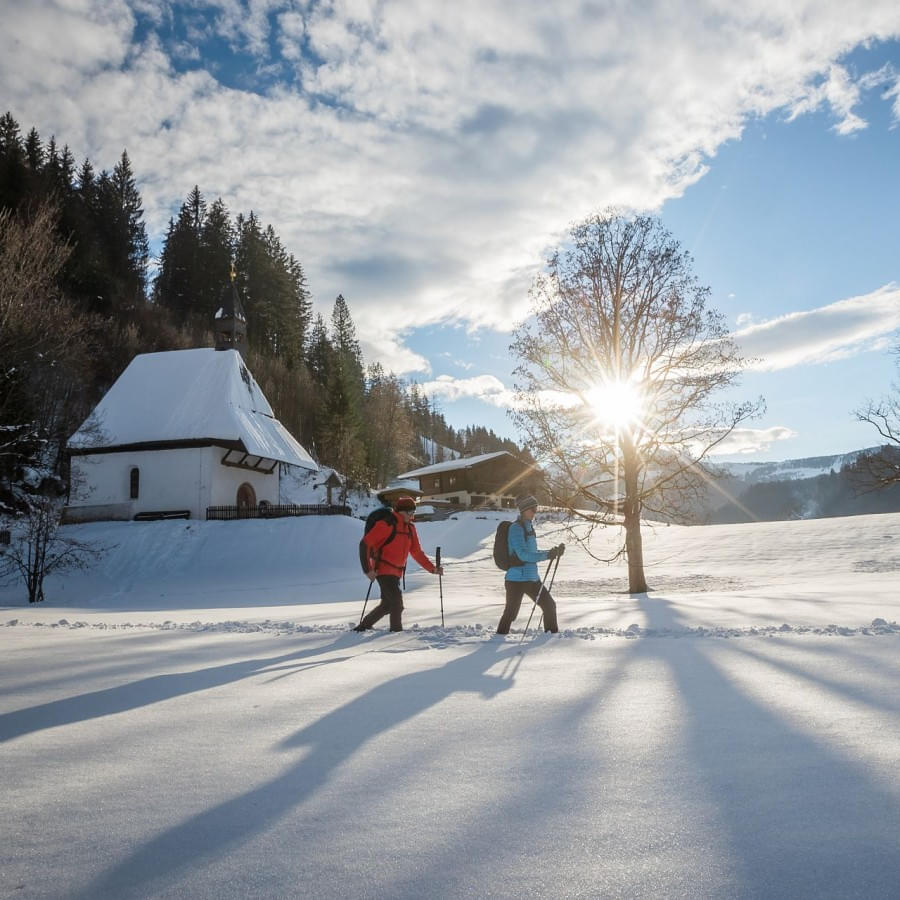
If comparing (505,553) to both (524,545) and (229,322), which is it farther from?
(229,322)

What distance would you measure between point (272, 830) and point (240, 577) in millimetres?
24908

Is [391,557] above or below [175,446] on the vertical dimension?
below

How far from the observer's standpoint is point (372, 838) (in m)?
2.53

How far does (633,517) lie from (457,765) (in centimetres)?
1458

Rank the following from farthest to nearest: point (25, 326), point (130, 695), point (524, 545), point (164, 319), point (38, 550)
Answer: point (164, 319) → point (38, 550) → point (25, 326) → point (524, 545) → point (130, 695)

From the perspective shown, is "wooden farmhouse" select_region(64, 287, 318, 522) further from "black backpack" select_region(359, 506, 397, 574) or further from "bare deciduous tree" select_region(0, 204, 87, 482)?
"black backpack" select_region(359, 506, 397, 574)

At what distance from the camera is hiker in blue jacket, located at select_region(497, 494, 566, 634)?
28.1 ft

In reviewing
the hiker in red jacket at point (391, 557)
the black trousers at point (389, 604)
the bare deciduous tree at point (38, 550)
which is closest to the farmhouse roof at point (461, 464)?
the bare deciduous tree at point (38, 550)

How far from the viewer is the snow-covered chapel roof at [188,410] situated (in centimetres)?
3291

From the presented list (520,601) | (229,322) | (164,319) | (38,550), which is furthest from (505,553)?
(164,319)

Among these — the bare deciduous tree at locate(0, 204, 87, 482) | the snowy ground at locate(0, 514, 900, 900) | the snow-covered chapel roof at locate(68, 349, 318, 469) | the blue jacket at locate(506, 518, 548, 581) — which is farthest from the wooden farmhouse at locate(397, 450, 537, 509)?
the snowy ground at locate(0, 514, 900, 900)

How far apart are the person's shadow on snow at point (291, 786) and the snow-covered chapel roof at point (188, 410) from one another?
2913 centimetres

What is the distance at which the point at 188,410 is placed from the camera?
34.1m

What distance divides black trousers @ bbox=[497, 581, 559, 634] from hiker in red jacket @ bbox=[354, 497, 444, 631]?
106cm
